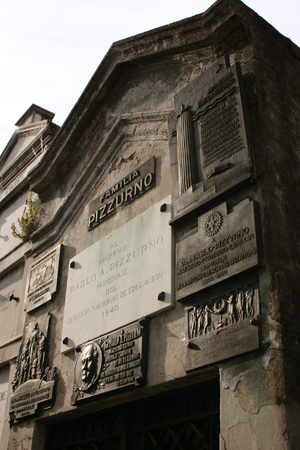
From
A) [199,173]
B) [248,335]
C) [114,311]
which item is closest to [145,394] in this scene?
[114,311]

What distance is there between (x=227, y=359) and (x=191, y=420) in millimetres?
1041

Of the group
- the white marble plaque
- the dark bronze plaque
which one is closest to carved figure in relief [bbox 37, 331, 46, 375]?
the white marble plaque

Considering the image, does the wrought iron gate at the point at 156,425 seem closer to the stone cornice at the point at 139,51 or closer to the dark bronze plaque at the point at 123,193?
the dark bronze plaque at the point at 123,193

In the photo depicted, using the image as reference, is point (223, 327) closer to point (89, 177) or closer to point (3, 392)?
point (89, 177)

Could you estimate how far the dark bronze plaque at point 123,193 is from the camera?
23.5 feet

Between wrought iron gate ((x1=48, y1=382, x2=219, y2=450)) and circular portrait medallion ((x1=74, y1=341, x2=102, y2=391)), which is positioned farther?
circular portrait medallion ((x1=74, y1=341, x2=102, y2=391))

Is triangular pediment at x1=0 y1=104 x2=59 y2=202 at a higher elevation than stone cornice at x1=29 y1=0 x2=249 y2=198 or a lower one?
higher

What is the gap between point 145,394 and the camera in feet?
19.8

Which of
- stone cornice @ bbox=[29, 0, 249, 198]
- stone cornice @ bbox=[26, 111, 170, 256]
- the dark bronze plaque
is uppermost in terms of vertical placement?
stone cornice @ bbox=[29, 0, 249, 198]

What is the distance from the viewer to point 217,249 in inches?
214

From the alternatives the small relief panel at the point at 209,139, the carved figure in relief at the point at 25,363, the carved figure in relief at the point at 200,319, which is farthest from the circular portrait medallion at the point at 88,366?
the small relief panel at the point at 209,139

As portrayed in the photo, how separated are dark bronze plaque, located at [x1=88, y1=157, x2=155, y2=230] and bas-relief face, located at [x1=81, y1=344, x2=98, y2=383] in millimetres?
1847

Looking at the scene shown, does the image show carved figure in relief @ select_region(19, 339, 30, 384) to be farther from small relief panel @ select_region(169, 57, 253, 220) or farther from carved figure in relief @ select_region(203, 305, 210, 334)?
carved figure in relief @ select_region(203, 305, 210, 334)

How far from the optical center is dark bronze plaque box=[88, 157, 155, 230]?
7152 millimetres
